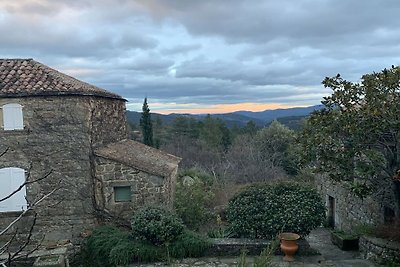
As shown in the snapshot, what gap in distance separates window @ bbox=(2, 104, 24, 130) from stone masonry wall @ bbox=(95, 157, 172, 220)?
280cm

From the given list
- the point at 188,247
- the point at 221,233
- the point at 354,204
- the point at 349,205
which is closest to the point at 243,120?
the point at 349,205

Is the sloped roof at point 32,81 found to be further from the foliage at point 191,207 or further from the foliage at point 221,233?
the foliage at point 221,233

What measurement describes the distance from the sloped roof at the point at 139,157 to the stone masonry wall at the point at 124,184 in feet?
0.57

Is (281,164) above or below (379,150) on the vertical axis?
below

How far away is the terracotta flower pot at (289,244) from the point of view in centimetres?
1052

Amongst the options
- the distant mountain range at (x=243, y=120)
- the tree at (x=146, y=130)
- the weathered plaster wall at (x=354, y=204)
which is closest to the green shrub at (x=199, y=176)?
the distant mountain range at (x=243, y=120)

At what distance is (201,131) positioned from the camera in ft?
165

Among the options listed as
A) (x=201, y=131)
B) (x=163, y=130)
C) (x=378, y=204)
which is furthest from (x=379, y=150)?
(x=163, y=130)

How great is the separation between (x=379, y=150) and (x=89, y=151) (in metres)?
9.15

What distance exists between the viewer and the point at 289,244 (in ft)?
34.7

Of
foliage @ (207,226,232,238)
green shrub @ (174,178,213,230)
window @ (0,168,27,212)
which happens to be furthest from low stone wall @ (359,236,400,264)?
window @ (0,168,27,212)

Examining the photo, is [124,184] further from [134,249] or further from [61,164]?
[134,249]

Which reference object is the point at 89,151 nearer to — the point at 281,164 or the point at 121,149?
the point at 121,149

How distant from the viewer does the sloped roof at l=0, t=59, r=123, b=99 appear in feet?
40.3
